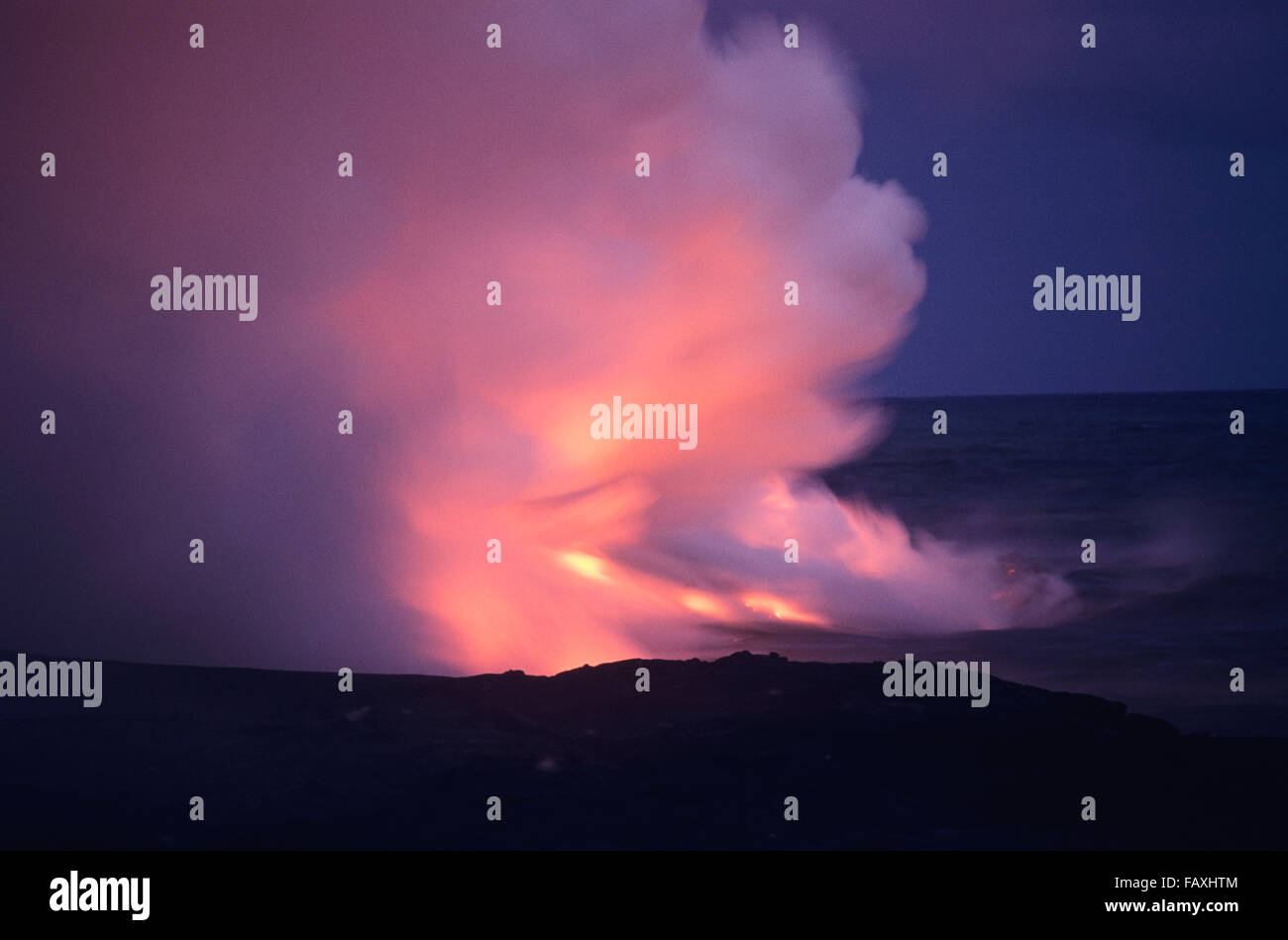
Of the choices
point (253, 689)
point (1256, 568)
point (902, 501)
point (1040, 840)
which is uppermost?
point (902, 501)

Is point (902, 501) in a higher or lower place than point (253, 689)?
higher

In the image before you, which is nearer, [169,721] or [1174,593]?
[169,721]

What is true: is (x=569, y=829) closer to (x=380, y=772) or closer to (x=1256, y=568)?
(x=380, y=772)

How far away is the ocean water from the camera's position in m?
17.0

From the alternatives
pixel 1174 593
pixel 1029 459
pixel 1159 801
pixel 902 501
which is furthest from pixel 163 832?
pixel 1029 459

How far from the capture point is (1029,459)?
141 feet

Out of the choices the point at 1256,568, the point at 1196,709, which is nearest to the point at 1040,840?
the point at 1196,709

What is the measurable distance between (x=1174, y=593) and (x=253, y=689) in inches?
623

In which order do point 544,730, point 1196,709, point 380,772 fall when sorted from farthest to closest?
point 1196,709 < point 544,730 < point 380,772

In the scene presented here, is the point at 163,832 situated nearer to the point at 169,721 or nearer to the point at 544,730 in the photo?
the point at 169,721

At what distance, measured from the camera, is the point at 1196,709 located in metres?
15.3

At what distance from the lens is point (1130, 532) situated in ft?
98.3

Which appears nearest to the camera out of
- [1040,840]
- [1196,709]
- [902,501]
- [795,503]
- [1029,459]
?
[1040,840]

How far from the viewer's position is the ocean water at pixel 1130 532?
55.9 feet
